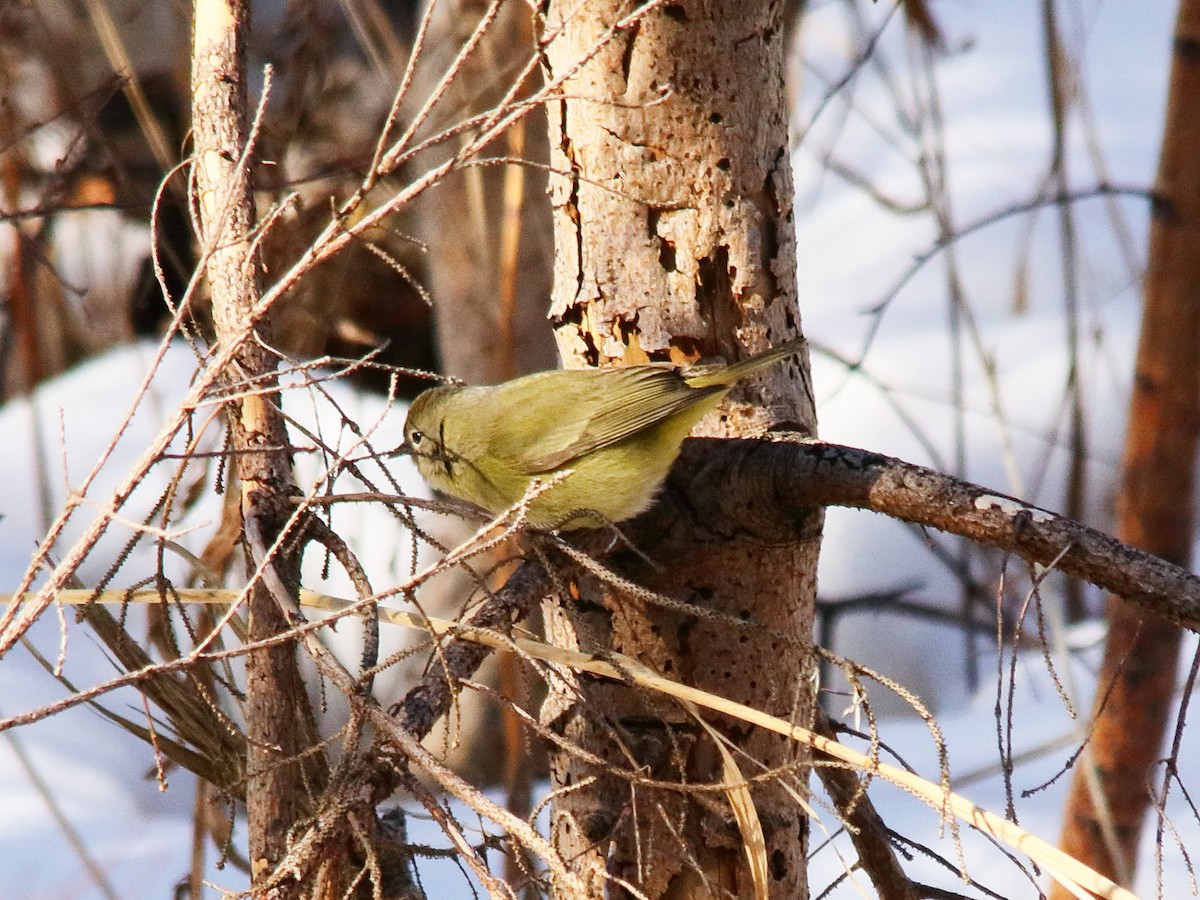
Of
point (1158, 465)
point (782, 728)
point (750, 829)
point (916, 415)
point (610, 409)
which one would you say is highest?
point (916, 415)

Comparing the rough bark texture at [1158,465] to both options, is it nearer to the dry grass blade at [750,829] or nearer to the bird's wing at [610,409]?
the bird's wing at [610,409]

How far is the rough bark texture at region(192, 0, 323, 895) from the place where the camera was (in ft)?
5.00

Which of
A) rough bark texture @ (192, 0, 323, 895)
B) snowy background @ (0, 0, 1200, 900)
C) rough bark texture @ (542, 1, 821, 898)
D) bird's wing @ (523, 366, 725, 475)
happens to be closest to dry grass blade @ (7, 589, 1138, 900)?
rough bark texture @ (192, 0, 323, 895)

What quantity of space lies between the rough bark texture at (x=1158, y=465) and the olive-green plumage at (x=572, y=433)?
1467 mm

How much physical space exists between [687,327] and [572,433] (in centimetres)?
67

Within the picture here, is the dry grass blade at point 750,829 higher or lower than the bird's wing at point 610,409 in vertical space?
lower

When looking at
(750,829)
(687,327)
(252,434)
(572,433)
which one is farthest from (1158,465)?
(252,434)

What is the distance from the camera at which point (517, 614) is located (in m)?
1.64

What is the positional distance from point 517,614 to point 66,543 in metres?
3.65

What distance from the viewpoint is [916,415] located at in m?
5.82

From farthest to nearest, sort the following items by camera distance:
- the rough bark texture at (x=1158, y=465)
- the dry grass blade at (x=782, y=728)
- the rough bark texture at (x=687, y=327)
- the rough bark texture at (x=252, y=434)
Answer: the rough bark texture at (x=1158, y=465), the rough bark texture at (x=687, y=327), the rough bark texture at (x=252, y=434), the dry grass blade at (x=782, y=728)

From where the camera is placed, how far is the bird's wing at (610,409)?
2.13 metres

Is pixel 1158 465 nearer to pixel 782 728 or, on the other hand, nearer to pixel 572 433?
pixel 572 433

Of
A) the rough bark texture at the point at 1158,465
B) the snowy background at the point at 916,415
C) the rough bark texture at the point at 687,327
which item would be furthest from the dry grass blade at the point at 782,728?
the rough bark texture at the point at 1158,465
